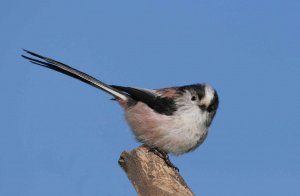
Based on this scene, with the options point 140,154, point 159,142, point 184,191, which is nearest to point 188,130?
point 159,142

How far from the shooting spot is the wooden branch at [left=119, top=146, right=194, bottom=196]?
427cm

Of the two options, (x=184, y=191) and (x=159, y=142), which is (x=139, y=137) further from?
(x=184, y=191)

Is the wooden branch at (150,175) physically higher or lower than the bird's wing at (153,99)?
lower

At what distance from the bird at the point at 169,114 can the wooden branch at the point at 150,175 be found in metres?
0.29

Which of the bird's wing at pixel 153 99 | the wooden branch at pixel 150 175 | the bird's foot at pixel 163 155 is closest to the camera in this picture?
the wooden branch at pixel 150 175

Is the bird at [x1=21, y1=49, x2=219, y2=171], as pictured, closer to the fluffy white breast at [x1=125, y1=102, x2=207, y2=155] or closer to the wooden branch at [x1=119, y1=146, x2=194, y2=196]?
the fluffy white breast at [x1=125, y1=102, x2=207, y2=155]

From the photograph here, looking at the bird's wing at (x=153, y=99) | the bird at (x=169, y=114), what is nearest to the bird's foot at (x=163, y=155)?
the bird at (x=169, y=114)

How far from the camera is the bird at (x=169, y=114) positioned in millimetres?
5195

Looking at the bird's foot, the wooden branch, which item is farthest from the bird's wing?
the wooden branch

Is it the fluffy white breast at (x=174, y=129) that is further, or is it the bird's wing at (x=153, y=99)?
the bird's wing at (x=153, y=99)

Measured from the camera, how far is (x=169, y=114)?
5.25 meters

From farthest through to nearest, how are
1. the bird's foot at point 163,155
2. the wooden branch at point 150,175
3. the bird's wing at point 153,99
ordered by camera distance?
the bird's wing at point 153,99
the bird's foot at point 163,155
the wooden branch at point 150,175

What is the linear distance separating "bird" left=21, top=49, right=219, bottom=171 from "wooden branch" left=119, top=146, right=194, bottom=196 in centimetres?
29

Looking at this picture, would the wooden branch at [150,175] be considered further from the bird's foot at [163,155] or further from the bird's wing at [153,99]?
the bird's wing at [153,99]
